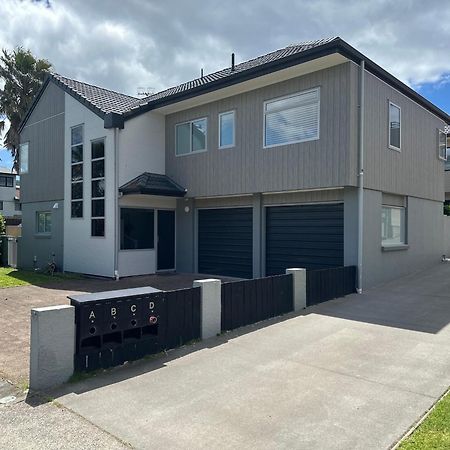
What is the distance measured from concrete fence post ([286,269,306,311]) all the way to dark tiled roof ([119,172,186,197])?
6.39 m

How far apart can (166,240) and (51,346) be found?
1050 cm

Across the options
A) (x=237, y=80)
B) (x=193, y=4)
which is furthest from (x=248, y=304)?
(x=193, y=4)

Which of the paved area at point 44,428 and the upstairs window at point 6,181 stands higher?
the upstairs window at point 6,181

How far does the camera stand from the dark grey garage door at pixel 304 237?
11242mm

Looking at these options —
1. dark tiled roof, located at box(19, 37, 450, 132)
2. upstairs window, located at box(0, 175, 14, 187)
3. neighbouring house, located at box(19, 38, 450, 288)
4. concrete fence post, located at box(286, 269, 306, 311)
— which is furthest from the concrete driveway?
upstairs window, located at box(0, 175, 14, 187)

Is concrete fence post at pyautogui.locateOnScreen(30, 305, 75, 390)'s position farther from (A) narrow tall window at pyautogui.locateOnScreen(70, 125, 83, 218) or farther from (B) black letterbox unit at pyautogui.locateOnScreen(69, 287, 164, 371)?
(A) narrow tall window at pyautogui.locateOnScreen(70, 125, 83, 218)

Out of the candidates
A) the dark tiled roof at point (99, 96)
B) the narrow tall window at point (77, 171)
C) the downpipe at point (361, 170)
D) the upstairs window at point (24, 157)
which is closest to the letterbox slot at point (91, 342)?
the downpipe at point (361, 170)

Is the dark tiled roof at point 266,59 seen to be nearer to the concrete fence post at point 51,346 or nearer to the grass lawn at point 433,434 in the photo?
A: the grass lawn at point 433,434

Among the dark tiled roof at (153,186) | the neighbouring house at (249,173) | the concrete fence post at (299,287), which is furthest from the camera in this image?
the dark tiled roof at (153,186)

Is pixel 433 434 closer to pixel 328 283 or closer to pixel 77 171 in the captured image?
pixel 328 283

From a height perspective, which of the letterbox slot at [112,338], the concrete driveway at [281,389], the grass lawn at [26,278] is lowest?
the grass lawn at [26,278]

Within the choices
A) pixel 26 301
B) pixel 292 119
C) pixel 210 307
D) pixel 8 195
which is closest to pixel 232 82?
pixel 292 119

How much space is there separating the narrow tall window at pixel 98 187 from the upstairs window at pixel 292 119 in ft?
19.5

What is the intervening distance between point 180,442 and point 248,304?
12.9 feet
